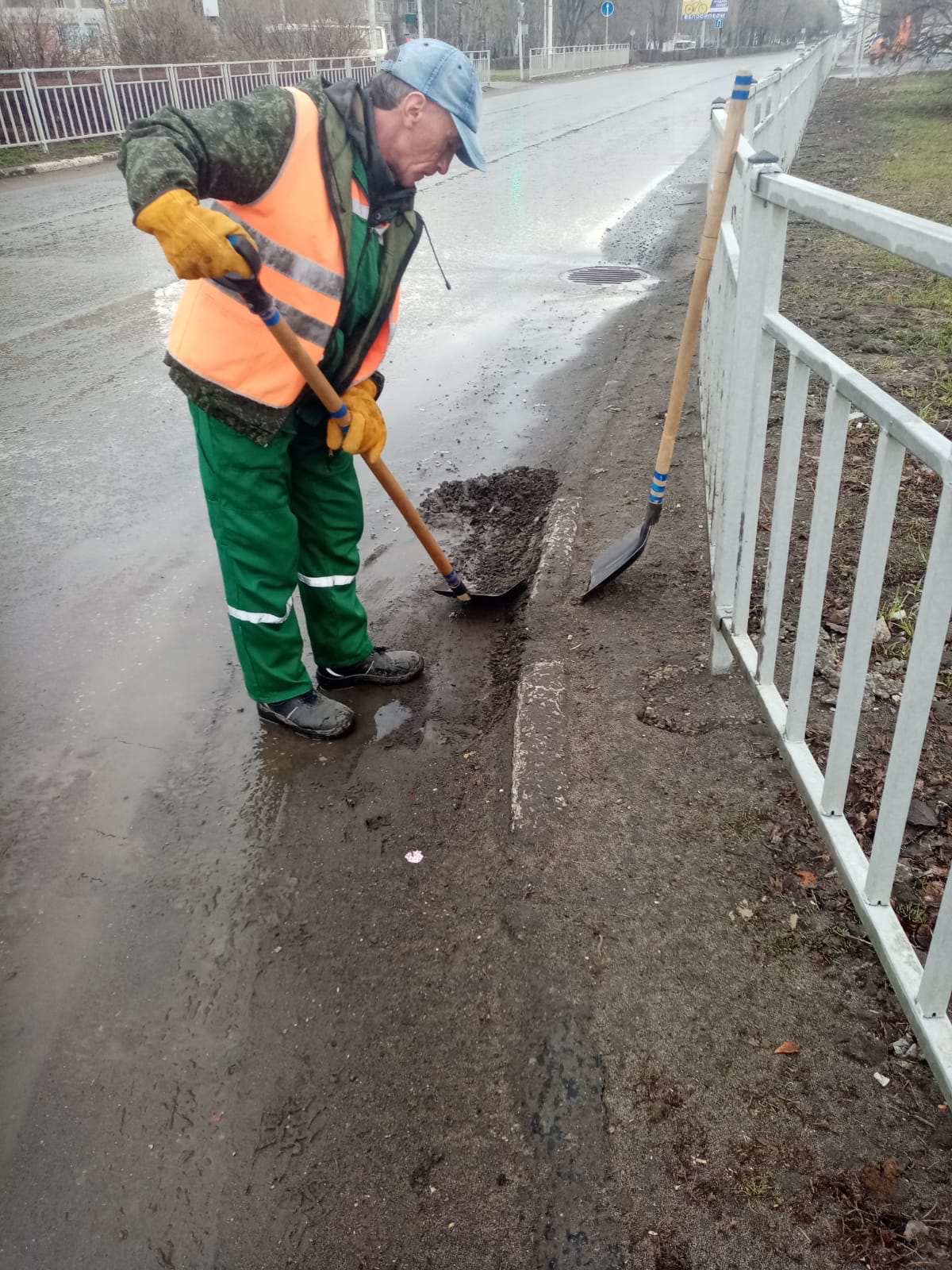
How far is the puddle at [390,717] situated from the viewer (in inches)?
120

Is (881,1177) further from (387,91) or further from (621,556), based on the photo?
(387,91)

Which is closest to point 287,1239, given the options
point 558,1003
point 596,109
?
point 558,1003

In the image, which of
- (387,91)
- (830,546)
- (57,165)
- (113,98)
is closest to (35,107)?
(57,165)

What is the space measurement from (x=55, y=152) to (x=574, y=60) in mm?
38085

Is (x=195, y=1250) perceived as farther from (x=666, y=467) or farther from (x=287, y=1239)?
(x=666, y=467)

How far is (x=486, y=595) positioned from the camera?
3551mm

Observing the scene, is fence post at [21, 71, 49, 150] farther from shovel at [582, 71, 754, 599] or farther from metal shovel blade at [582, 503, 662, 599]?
metal shovel blade at [582, 503, 662, 599]

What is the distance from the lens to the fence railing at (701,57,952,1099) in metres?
1.48

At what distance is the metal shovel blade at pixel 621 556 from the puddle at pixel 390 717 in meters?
0.75

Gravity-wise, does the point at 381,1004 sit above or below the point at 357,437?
below

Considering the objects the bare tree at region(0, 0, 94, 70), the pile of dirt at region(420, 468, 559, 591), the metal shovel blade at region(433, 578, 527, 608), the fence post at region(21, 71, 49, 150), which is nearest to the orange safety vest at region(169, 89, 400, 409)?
the metal shovel blade at region(433, 578, 527, 608)

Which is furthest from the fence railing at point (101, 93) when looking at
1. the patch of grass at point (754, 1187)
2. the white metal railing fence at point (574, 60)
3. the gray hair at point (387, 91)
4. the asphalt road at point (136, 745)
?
the white metal railing fence at point (574, 60)

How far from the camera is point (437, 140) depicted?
2439 mm

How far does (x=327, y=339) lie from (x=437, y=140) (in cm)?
57
